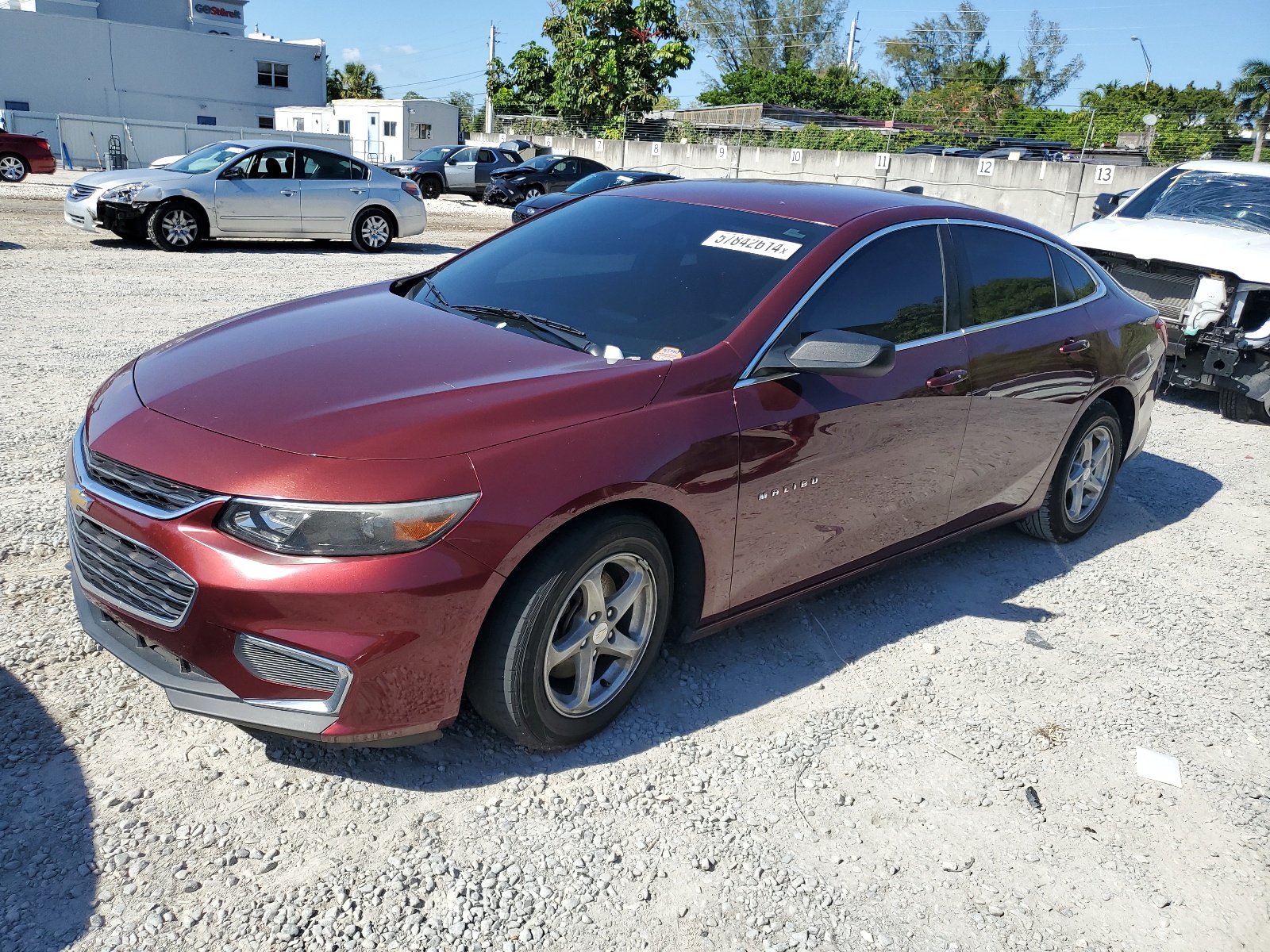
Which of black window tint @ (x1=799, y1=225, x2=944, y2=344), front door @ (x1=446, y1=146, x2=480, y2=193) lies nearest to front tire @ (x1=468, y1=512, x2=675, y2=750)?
black window tint @ (x1=799, y1=225, x2=944, y2=344)

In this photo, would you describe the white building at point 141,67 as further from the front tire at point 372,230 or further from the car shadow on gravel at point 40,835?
the car shadow on gravel at point 40,835

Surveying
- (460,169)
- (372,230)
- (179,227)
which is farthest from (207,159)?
(460,169)

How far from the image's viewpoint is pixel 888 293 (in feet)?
13.0

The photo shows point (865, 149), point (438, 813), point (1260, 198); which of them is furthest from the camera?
point (865, 149)

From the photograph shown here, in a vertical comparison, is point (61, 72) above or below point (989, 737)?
above

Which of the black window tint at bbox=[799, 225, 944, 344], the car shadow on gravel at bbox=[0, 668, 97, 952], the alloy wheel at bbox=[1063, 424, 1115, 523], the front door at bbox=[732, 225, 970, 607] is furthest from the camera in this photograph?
the alloy wheel at bbox=[1063, 424, 1115, 523]

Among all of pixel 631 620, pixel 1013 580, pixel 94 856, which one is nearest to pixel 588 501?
pixel 631 620

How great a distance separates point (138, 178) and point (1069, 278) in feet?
39.7

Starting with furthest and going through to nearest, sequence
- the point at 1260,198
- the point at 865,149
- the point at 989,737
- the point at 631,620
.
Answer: the point at 865,149, the point at 1260,198, the point at 989,737, the point at 631,620

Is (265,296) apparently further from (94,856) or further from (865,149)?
(865,149)

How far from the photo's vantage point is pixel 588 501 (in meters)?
2.91

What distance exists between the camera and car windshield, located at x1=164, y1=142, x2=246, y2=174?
44.3ft

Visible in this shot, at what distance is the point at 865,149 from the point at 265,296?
79.3ft

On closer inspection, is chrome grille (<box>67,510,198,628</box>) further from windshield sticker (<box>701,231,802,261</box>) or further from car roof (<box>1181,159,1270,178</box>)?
car roof (<box>1181,159,1270,178</box>)
